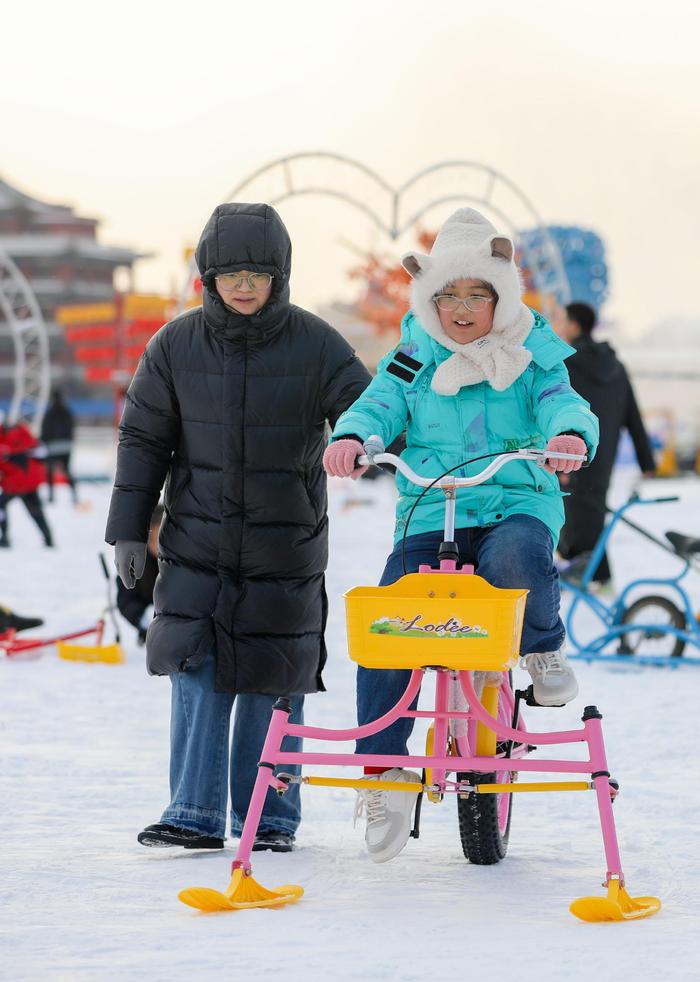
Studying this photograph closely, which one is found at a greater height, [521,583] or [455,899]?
[521,583]

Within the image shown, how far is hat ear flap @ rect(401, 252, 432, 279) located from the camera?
162 inches

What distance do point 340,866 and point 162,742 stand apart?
211cm

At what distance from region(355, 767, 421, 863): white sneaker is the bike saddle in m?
4.37

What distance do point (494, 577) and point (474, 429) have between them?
14.0 inches

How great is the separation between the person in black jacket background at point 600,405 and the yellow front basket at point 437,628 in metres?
6.22

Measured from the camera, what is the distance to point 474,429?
3.98 m

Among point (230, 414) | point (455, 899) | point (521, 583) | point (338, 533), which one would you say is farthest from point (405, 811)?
point (338, 533)

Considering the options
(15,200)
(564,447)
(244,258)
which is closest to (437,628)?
(564,447)

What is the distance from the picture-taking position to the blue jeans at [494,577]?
3.86 m

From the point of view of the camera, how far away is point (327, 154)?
2281cm

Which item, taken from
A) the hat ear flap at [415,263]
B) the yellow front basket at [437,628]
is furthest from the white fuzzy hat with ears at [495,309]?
the yellow front basket at [437,628]

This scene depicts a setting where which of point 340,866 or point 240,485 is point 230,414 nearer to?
point 240,485

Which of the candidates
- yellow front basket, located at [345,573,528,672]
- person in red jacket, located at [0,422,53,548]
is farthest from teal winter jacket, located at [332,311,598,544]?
person in red jacket, located at [0,422,53,548]

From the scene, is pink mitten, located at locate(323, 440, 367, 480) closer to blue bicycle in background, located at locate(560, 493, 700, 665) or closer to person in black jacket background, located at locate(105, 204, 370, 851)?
person in black jacket background, located at locate(105, 204, 370, 851)
